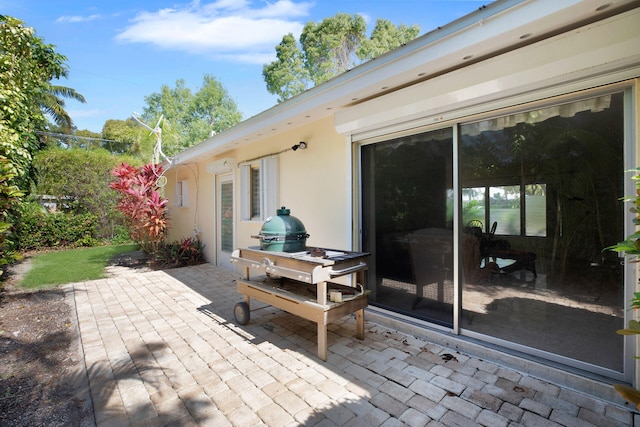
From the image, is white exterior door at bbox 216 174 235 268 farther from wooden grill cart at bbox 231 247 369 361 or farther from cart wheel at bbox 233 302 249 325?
wooden grill cart at bbox 231 247 369 361

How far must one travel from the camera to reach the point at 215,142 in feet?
23.7

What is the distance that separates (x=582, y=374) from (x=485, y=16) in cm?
321

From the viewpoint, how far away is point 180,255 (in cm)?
896

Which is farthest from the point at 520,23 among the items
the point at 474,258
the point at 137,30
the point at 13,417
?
the point at 137,30

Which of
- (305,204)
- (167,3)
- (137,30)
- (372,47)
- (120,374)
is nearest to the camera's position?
(120,374)

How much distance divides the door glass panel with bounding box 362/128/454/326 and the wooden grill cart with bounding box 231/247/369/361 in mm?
645

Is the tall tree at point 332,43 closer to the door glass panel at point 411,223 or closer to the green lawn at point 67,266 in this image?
the green lawn at point 67,266

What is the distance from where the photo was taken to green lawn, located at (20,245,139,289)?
687 cm

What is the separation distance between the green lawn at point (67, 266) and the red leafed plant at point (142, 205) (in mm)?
1427

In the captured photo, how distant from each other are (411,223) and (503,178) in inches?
45.8

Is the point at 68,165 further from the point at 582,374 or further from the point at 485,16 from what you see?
the point at 582,374

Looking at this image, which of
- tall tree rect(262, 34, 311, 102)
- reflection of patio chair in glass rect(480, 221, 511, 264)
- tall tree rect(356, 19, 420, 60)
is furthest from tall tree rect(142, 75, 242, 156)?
reflection of patio chair in glass rect(480, 221, 511, 264)

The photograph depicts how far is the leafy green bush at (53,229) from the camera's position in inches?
438

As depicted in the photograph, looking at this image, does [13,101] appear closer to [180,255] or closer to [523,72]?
[180,255]
